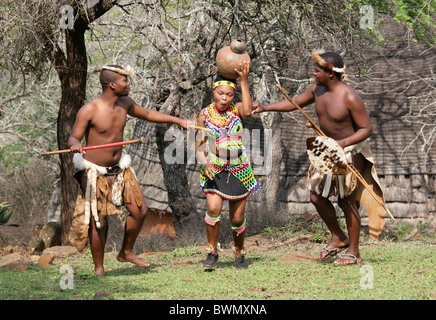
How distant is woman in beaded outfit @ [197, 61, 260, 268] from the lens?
5941 mm

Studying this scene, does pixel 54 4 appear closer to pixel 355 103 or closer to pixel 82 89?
pixel 82 89

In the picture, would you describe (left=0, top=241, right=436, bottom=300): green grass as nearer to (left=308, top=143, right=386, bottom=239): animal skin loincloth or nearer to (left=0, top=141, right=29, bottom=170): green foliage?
(left=308, top=143, right=386, bottom=239): animal skin loincloth

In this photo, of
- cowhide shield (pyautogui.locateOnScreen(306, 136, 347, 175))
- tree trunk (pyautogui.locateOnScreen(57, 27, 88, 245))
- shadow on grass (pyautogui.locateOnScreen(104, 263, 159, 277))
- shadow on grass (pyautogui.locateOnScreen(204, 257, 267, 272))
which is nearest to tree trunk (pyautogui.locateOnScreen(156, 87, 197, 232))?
tree trunk (pyautogui.locateOnScreen(57, 27, 88, 245))

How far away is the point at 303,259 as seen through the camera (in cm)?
659

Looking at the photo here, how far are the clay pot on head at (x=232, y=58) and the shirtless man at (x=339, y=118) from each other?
0.43m

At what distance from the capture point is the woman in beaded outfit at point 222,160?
19.5 feet

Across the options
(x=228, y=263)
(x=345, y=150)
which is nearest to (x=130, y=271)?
(x=228, y=263)

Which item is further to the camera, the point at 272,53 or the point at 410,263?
the point at 272,53

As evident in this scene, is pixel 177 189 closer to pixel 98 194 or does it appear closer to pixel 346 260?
pixel 98 194

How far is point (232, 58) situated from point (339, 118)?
3.84ft

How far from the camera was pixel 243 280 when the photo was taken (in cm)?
540

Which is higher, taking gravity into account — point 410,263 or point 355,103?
point 355,103
